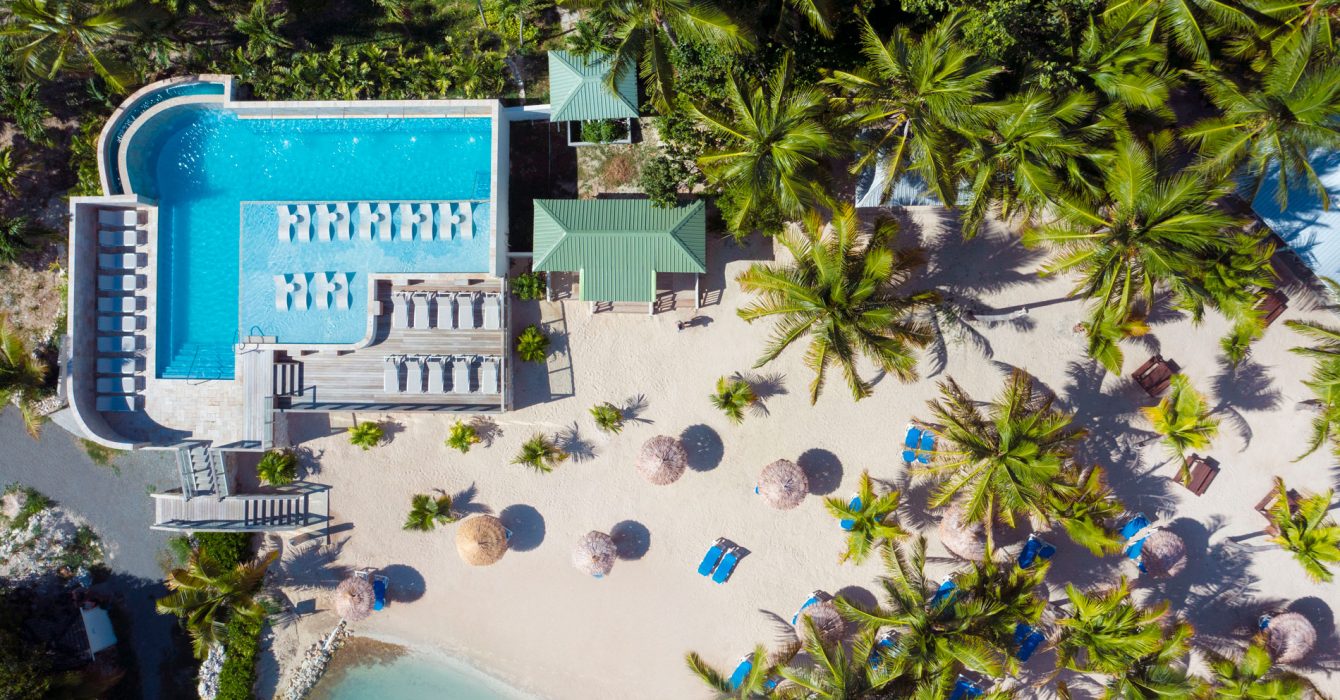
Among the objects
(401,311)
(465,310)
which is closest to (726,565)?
(465,310)

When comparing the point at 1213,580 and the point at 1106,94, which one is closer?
the point at 1106,94

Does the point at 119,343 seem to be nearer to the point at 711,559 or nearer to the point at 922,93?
the point at 711,559

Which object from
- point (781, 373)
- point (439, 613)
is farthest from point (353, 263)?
point (781, 373)

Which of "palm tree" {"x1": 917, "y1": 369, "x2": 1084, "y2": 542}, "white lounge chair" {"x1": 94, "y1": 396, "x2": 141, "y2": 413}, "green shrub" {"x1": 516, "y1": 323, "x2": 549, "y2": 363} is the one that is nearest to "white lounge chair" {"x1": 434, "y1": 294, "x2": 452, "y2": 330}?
"green shrub" {"x1": 516, "y1": 323, "x2": 549, "y2": 363}

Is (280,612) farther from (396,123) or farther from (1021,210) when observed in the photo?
(1021,210)

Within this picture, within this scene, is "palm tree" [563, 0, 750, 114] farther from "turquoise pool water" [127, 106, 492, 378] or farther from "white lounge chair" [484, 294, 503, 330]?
"white lounge chair" [484, 294, 503, 330]
